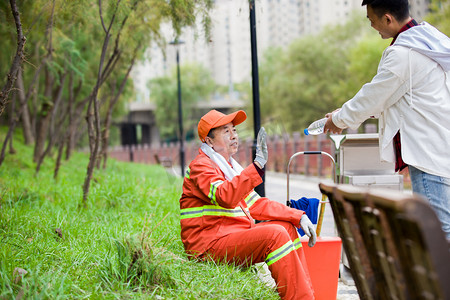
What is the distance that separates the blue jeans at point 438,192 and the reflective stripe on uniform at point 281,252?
96 cm

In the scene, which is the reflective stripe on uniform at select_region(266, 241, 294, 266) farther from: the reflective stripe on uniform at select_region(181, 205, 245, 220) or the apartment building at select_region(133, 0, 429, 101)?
the apartment building at select_region(133, 0, 429, 101)

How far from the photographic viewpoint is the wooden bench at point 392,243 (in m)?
1.45

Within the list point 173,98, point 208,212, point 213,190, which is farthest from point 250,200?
point 173,98

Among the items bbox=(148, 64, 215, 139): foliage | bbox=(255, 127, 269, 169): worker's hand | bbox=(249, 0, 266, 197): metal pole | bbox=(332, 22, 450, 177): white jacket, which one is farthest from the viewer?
bbox=(148, 64, 215, 139): foliage

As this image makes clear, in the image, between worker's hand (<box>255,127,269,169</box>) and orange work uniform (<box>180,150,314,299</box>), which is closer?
orange work uniform (<box>180,150,314,299</box>)

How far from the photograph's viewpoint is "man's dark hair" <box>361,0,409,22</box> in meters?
3.29

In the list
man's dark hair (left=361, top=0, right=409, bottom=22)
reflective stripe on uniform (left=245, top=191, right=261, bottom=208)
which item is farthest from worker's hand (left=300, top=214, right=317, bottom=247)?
man's dark hair (left=361, top=0, right=409, bottom=22)

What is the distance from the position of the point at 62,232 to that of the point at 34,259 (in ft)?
4.08

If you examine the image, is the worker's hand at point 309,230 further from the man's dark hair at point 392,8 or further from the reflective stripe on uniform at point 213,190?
the man's dark hair at point 392,8

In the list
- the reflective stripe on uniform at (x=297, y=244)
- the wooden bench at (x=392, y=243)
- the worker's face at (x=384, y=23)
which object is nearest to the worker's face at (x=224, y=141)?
the reflective stripe on uniform at (x=297, y=244)

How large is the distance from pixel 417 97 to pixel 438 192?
23.5 inches

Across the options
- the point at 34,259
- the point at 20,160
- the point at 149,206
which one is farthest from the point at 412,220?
the point at 20,160

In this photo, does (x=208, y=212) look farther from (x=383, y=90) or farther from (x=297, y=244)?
(x=383, y=90)

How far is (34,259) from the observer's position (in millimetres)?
3934
